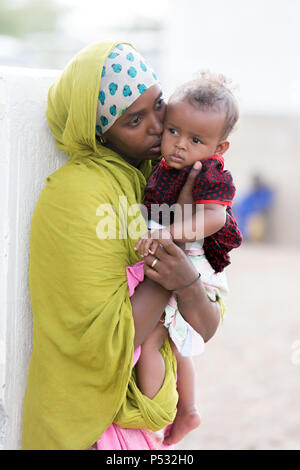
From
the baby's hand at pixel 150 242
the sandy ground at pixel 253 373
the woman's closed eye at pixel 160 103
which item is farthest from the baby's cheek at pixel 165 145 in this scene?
the sandy ground at pixel 253 373

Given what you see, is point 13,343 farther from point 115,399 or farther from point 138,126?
point 138,126

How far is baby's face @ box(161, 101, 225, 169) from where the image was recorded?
224cm

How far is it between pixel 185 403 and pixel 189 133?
1.11m

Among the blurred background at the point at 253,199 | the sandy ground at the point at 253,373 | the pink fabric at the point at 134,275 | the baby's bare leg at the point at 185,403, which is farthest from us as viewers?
the blurred background at the point at 253,199

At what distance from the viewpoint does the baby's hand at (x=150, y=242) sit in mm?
2125

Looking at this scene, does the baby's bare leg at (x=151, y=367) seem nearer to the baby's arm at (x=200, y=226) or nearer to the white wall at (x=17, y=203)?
the baby's arm at (x=200, y=226)

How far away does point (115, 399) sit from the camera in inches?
87.2

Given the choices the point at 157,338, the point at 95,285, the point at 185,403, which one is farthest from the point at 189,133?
the point at 185,403

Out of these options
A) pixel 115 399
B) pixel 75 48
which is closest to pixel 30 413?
pixel 115 399

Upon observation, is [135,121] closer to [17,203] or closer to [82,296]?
[17,203]

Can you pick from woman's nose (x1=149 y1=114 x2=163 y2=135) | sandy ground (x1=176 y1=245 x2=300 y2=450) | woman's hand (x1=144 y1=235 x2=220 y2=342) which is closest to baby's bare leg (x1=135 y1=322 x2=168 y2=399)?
woman's hand (x1=144 y1=235 x2=220 y2=342)

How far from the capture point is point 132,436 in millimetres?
2379

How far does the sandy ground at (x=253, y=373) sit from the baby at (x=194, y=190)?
267cm

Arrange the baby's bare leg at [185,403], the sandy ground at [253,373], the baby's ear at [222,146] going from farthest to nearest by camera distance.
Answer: the sandy ground at [253,373]
the baby's bare leg at [185,403]
the baby's ear at [222,146]
